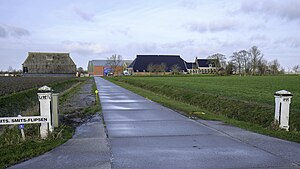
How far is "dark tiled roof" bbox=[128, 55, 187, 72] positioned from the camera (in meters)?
129

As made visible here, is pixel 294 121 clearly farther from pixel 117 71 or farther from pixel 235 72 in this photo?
pixel 117 71

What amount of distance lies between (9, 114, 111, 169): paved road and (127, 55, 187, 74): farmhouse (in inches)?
4571

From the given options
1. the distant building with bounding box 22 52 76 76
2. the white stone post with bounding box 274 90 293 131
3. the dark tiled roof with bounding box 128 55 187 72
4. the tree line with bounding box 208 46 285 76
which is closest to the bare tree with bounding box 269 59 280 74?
the tree line with bounding box 208 46 285 76

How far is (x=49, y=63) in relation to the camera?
124 metres

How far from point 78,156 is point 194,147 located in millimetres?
2722

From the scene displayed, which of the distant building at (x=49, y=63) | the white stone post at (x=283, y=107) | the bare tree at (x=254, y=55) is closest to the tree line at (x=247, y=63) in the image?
the bare tree at (x=254, y=55)

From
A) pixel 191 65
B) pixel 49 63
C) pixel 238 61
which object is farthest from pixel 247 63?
pixel 49 63

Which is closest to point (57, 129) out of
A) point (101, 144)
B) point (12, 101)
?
point (101, 144)

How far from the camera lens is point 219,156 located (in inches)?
252

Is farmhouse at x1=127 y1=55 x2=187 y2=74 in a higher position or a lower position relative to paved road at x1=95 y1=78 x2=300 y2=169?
higher

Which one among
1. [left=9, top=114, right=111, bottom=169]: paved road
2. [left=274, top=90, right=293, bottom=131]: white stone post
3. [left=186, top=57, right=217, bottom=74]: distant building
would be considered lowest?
[left=9, top=114, right=111, bottom=169]: paved road

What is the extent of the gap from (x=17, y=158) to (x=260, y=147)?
548 cm

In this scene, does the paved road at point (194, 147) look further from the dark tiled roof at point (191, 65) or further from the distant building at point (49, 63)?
the dark tiled roof at point (191, 65)

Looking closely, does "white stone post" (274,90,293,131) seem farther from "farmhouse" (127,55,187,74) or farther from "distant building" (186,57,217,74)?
"distant building" (186,57,217,74)
